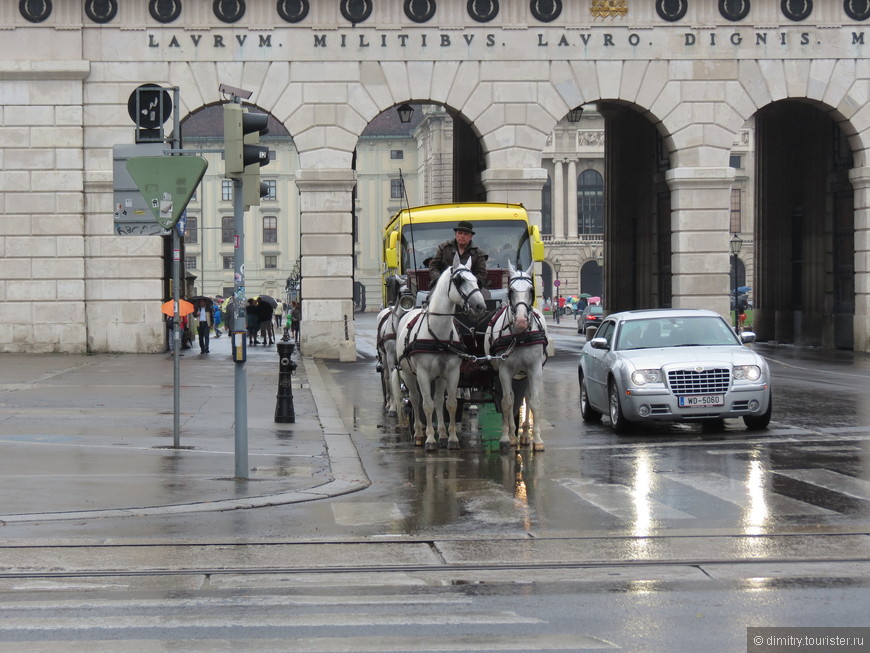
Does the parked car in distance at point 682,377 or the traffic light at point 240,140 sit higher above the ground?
the traffic light at point 240,140

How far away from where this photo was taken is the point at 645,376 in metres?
18.3

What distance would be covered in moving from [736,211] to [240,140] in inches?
4220

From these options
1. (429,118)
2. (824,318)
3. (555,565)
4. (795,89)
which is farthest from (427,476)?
(429,118)

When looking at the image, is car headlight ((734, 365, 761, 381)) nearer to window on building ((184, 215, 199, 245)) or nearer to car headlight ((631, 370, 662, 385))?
car headlight ((631, 370, 662, 385))

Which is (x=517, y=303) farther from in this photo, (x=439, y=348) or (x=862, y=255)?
(x=862, y=255)

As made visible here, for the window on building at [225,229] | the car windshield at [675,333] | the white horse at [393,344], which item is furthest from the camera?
the window on building at [225,229]

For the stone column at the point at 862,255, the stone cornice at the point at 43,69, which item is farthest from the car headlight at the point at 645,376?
the stone cornice at the point at 43,69

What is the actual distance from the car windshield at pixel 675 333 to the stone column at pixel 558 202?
102 m

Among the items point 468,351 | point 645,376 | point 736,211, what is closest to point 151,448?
point 468,351

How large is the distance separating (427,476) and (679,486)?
265 centimetres

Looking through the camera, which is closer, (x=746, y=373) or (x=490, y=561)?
(x=490, y=561)

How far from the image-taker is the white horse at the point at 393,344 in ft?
65.0

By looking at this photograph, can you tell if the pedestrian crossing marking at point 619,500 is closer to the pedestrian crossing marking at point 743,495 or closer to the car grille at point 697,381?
the pedestrian crossing marking at point 743,495

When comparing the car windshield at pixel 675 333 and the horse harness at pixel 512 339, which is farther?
the car windshield at pixel 675 333
